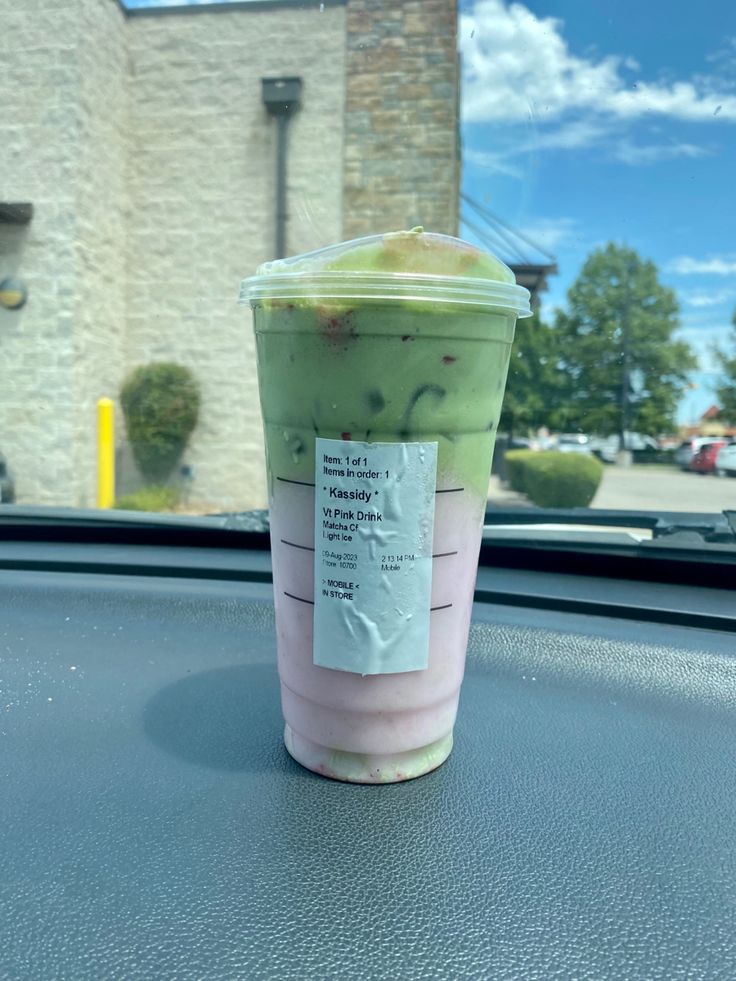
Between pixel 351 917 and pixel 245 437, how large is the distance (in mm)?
9287

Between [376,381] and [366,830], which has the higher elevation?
[376,381]

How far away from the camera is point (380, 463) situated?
962mm

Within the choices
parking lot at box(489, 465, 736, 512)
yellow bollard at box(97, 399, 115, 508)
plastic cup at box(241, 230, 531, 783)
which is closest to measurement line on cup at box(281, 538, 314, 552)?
plastic cup at box(241, 230, 531, 783)

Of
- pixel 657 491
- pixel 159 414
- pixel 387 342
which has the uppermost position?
pixel 387 342

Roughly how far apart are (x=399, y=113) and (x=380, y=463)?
858 centimetres

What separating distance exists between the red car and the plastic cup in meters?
Answer: 1.72

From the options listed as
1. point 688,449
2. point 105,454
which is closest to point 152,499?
point 105,454

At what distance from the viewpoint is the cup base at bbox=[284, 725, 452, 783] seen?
3.49ft

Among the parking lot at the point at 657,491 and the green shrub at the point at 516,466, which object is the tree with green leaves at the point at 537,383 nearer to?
the green shrub at the point at 516,466

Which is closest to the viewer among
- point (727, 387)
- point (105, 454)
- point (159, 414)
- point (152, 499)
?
point (727, 387)

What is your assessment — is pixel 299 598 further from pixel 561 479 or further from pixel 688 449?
pixel 688 449

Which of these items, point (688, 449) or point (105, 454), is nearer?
point (688, 449)

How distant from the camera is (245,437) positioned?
32.6 ft

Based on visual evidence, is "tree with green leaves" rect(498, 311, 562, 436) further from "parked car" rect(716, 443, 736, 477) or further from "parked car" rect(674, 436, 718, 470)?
"parked car" rect(716, 443, 736, 477)
